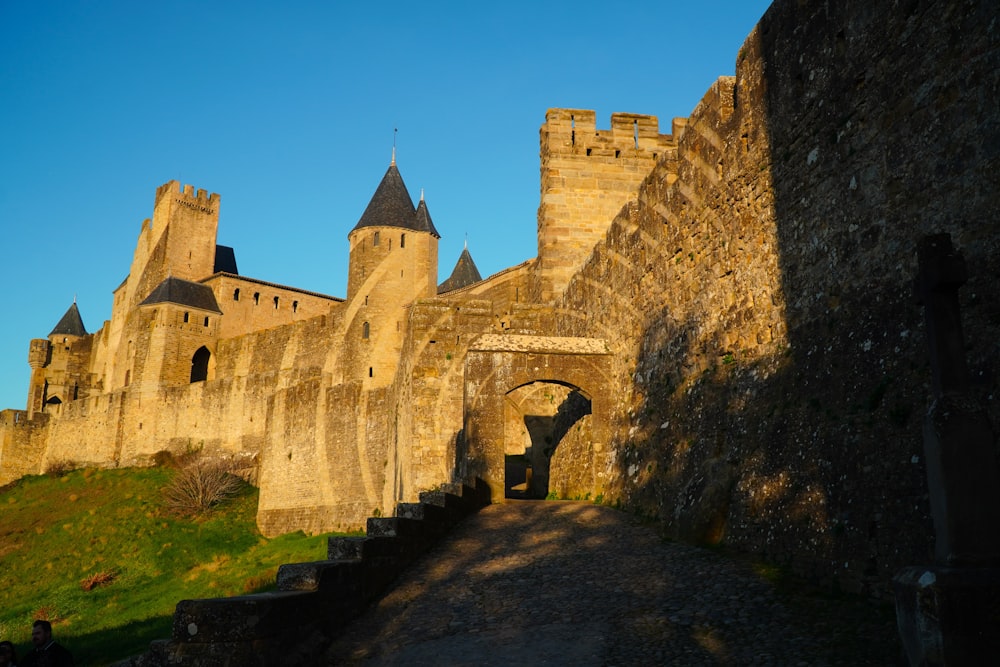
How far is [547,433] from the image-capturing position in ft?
56.1

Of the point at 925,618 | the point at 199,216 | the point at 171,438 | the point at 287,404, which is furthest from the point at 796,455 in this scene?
the point at 199,216

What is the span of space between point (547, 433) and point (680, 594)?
394 inches

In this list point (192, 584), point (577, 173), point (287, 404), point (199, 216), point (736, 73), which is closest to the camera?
point (736, 73)

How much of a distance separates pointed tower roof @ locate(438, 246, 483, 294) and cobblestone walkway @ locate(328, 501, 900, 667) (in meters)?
40.7

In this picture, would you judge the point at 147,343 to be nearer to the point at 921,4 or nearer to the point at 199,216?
the point at 199,216

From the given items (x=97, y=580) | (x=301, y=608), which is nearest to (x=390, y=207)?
(x=97, y=580)

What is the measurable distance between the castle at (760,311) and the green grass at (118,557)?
5930 mm

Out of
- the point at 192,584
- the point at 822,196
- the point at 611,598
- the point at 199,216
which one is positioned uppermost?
the point at 199,216

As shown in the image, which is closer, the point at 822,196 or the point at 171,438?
the point at 822,196

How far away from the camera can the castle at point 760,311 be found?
6.37 metres

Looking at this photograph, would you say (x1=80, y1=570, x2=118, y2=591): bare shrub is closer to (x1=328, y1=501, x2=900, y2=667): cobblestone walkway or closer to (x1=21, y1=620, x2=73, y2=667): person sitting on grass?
(x1=328, y1=501, x2=900, y2=667): cobblestone walkway

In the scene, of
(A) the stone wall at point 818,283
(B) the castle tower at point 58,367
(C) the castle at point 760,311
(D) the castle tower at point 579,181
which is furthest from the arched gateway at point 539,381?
(B) the castle tower at point 58,367

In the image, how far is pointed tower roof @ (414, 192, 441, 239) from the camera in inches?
1499

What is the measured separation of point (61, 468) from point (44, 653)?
4500 cm
